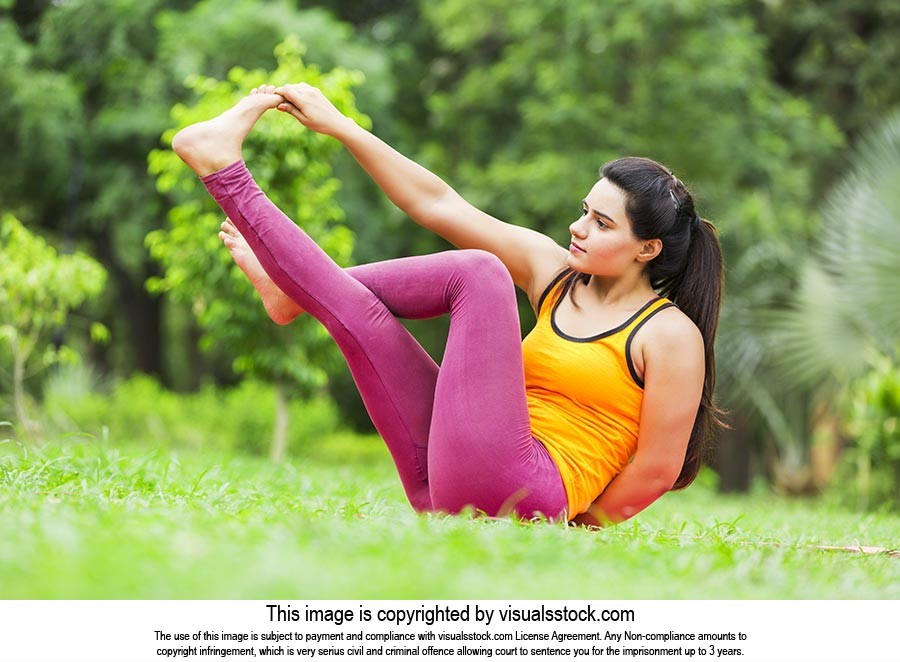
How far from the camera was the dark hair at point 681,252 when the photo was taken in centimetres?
306

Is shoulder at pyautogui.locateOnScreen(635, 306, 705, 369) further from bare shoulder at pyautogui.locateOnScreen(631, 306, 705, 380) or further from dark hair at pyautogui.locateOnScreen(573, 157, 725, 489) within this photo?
dark hair at pyautogui.locateOnScreen(573, 157, 725, 489)

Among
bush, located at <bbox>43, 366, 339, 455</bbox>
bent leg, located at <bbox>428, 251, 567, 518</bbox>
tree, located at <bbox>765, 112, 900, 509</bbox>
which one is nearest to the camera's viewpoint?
bent leg, located at <bbox>428, 251, 567, 518</bbox>

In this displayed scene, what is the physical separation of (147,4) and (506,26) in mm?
4141

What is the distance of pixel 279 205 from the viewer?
7.27 metres

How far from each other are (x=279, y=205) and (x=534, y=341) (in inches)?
179

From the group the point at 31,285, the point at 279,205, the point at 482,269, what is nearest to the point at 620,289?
the point at 482,269

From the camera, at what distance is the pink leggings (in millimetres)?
2719

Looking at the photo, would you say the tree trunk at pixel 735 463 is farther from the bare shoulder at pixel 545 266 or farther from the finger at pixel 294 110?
the finger at pixel 294 110

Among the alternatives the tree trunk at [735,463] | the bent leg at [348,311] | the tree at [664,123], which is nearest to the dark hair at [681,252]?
the bent leg at [348,311]

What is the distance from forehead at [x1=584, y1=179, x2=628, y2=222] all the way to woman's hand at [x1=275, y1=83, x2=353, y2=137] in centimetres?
85

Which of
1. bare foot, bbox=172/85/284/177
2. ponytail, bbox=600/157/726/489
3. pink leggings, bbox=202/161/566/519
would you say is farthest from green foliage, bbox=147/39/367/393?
pink leggings, bbox=202/161/566/519

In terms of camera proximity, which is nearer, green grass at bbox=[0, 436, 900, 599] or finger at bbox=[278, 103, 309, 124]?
green grass at bbox=[0, 436, 900, 599]

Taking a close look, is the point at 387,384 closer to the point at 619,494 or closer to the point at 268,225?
the point at 268,225

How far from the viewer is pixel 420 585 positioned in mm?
1711
